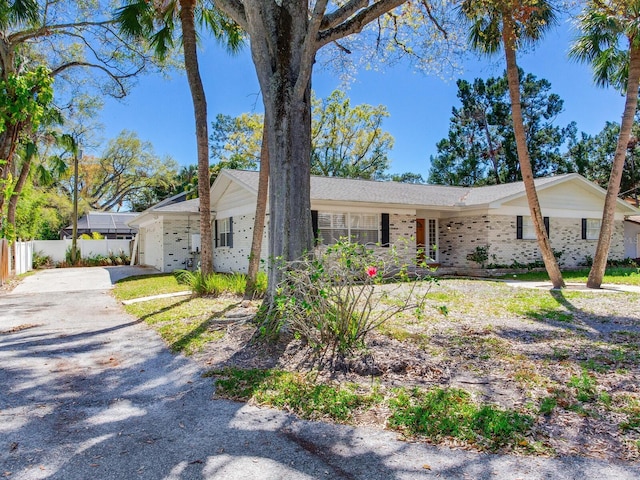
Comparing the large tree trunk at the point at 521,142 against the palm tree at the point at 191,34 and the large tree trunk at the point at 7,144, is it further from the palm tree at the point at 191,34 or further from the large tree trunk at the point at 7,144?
the large tree trunk at the point at 7,144

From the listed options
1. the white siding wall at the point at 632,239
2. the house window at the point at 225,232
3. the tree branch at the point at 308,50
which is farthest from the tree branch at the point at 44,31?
the white siding wall at the point at 632,239

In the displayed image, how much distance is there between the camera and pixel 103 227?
33.5 meters

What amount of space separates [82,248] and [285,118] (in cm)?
2540

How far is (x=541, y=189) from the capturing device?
17.5 metres

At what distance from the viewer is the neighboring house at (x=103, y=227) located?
3309 cm

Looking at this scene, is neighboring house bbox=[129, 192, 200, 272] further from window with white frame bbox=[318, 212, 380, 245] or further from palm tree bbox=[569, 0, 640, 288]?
palm tree bbox=[569, 0, 640, 288]

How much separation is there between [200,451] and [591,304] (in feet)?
30.4

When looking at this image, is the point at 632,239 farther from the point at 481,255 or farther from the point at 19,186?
the point at 19,186

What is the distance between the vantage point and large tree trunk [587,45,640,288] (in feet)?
37.3

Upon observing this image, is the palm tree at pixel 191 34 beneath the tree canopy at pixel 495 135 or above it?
beneath

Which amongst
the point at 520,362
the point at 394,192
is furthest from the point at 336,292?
the point at 394,192

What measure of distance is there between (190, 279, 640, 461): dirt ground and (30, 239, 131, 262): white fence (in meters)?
22.8

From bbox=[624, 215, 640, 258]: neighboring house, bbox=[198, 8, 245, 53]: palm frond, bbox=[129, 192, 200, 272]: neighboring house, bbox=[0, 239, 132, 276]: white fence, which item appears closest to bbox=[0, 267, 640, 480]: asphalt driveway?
bbox=[198, 8, 245, 53]: palm frond

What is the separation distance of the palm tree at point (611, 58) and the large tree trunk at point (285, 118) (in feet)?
28.2
